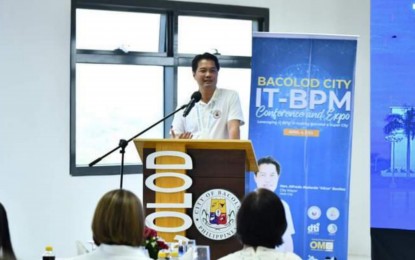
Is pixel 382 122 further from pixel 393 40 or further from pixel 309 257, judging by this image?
pixel 309 257

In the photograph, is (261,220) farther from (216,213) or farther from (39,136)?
(39,136)

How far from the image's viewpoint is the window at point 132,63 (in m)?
5.83

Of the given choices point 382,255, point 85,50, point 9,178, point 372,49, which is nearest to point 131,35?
point 85,50

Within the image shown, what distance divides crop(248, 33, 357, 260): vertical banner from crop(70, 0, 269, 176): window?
1234 mm

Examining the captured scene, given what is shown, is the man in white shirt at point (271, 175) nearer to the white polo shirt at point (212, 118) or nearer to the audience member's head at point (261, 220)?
the white polo shirt at point (212, 118)

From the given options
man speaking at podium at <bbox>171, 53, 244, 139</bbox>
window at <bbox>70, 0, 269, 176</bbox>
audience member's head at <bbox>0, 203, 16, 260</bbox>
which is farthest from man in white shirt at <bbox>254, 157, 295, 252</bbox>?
audience member's head at <bbox>0, 203, 16, 260</bbox>

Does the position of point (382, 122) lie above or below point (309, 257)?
above

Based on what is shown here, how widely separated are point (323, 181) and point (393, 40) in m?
1.62

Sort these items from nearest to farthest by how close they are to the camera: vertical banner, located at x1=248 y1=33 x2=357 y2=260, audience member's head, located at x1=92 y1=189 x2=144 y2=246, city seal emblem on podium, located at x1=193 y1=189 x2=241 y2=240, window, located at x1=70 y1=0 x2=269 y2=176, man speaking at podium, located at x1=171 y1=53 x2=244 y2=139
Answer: audience member's head, located at x1=92 y1=189 x2=144 y2=246, city seal emblem on podium, located at x1=193 y1=189 x2=241 y2=240, man speaking at podium, located at x1=171 y1=53 x2=244 y2=139, vertical banner, located at x1=248 y1=33 x2=357 y2=260, window, located at x1=70 y1=0 x2=269 y2=176

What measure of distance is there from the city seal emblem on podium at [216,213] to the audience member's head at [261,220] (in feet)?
3.46

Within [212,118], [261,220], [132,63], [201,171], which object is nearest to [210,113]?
[212,118]

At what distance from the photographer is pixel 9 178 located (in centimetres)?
534

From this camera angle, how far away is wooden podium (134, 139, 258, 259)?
11.3 ft

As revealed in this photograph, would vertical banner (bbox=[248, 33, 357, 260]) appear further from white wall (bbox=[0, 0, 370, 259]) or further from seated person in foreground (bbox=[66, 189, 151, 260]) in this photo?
seated person in foreground (bbox=[66, 189, 151, 260])
